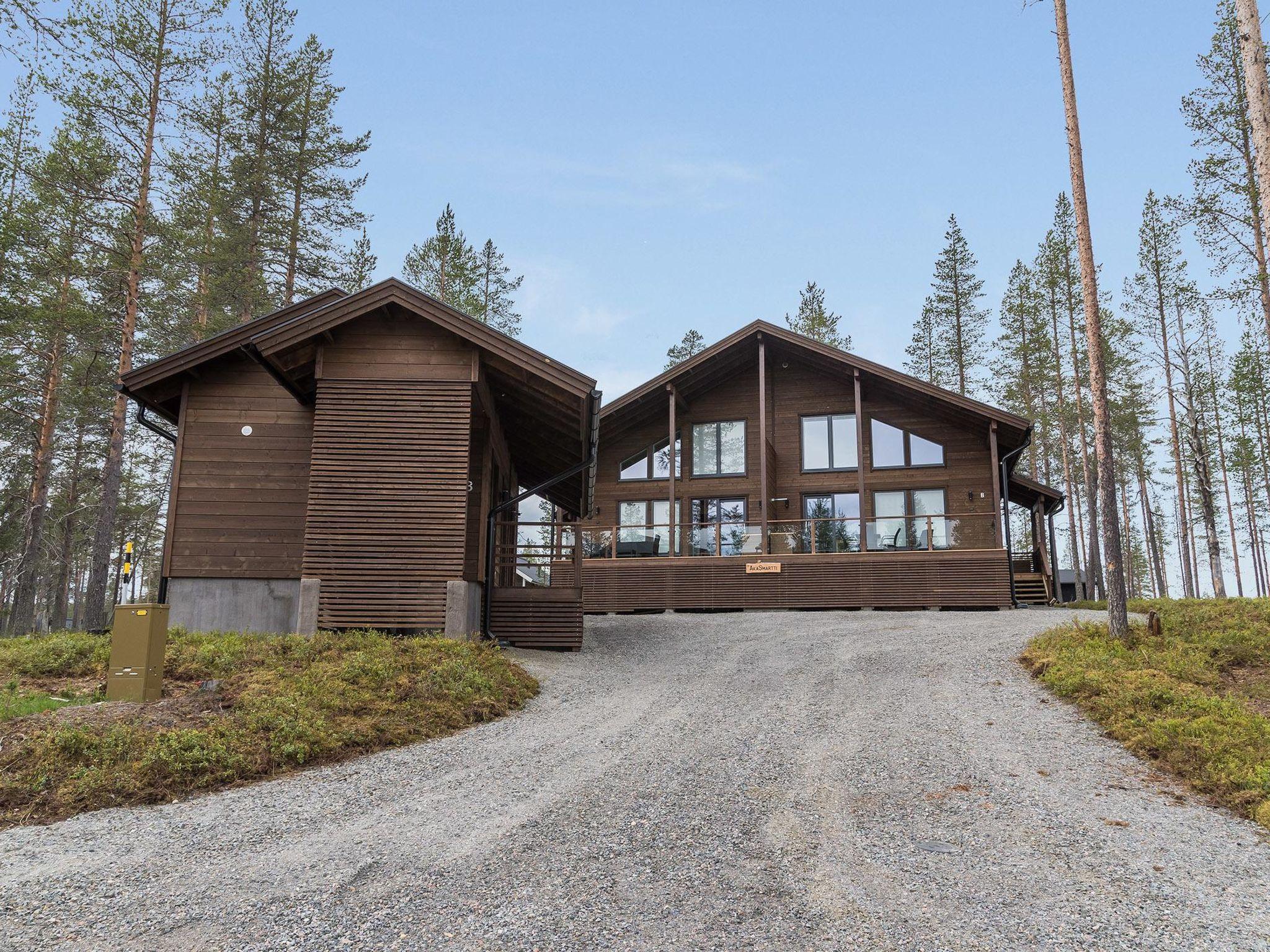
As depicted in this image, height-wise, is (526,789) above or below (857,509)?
below

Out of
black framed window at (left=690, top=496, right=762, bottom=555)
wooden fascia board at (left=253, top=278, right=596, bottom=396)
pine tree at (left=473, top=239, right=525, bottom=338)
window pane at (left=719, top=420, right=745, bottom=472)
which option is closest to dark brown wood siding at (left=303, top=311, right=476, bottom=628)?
wooden fascia board at (left=253, top=278, right=596, bottom=396)

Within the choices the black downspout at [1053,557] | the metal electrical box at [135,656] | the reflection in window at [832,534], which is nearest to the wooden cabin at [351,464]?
the metal electrical box at [135,656]

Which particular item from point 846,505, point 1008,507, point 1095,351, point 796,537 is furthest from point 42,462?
point 1008,507

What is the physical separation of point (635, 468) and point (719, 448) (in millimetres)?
2378

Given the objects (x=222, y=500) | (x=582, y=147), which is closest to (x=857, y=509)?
(x=222, y=500)

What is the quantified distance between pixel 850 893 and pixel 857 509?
17.7m

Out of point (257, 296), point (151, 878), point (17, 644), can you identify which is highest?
point (257, 296)

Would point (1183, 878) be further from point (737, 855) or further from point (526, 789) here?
point (526, 789)

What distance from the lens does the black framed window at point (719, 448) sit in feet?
72.0

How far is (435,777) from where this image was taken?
5.97m

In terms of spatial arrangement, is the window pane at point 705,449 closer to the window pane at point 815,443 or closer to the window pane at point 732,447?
the window pane at point 732,447

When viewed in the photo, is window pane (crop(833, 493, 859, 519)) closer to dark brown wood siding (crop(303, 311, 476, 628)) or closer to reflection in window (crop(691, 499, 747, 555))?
reflection in window (crop(691, 499, 747, 555))

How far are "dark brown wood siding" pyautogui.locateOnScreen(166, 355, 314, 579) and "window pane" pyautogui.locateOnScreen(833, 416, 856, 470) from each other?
13.8 meters

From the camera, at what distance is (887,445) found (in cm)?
2116
